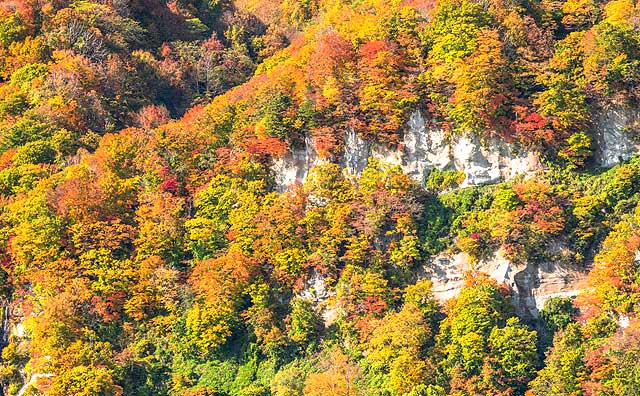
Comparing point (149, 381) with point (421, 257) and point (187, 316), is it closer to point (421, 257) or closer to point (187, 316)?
point (187, 316)

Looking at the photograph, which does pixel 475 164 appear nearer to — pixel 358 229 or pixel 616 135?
pixel 358 229

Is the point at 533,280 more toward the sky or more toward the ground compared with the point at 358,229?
more toward the ground

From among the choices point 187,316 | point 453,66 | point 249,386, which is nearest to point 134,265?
point 187,316

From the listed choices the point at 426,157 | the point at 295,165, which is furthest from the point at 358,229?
the point at 295,165

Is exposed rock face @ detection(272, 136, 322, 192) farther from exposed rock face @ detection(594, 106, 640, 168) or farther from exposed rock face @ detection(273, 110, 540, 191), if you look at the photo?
exposed rock face @ detection(594, 106, 640, 168)

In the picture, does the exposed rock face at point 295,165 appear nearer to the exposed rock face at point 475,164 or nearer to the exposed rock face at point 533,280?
the exposed rock face at point 475,164

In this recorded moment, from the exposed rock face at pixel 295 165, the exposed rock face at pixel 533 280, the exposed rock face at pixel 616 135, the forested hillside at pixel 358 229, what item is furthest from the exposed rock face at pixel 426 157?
the exposed rock face at pixel 533 280

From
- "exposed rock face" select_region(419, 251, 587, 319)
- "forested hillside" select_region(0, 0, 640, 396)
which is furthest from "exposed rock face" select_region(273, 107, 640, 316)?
"forested hillside" select_region(0, 0, 640, 396)
